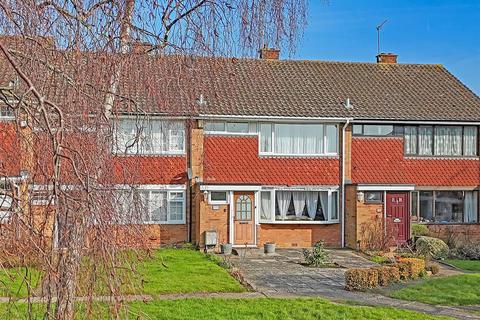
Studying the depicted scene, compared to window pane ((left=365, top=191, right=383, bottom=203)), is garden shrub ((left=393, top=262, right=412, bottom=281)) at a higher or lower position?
lower

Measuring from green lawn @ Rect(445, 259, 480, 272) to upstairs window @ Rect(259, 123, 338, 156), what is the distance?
249 inches

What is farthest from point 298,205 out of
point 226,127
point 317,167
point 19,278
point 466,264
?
point 19,278

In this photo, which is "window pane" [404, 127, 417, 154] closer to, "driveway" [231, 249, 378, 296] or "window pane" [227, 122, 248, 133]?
"driveway" [231, 249, 378, 296]

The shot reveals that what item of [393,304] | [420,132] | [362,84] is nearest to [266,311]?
[393,304]

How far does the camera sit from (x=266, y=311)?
1227 cm

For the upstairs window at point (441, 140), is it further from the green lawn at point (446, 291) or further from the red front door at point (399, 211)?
the green lawn at point (446, 291)

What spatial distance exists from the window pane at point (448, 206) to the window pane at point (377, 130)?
3.40m

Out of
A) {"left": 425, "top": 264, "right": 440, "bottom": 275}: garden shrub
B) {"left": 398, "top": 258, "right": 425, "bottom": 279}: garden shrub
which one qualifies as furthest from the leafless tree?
{"left": 425, "top": 264, "right": 440, "bottom": 275}: garden shrub

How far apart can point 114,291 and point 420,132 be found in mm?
23820

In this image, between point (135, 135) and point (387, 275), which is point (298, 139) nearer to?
point (387, 275)

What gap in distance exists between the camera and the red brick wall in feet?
83.0

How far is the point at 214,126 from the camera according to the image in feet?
82.1

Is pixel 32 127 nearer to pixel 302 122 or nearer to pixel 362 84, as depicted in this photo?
pixel 302 122

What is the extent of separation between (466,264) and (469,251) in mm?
2284
